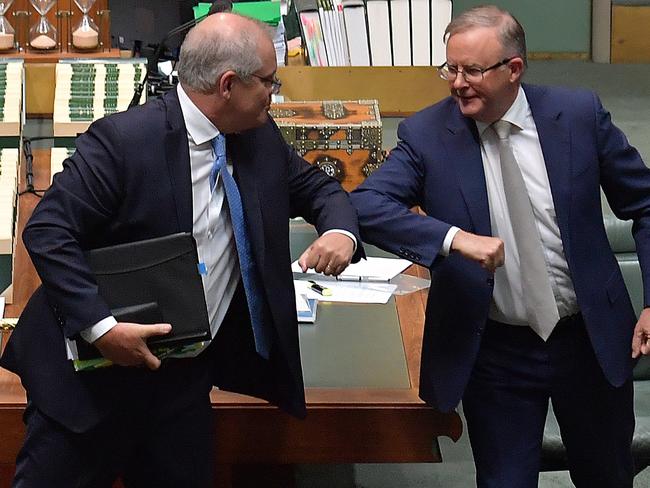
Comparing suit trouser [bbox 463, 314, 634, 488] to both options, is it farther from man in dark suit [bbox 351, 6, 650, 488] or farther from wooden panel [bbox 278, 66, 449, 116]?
wooden panel [bbox 278, 66, 449, 116]

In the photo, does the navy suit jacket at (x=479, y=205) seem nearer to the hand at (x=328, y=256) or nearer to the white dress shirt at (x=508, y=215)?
the white dress shirt at (x=508, y=215)

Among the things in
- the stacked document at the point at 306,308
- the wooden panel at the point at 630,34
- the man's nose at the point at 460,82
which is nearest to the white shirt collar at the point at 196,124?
the man's nose at the point at 460,82

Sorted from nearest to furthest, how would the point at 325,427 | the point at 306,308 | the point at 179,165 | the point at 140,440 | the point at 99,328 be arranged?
the point at 99,328 < the point at 179,165 < the point at 140,440 < the point at 325,427 < the point at 306,308

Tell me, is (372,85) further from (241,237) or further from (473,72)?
(241,237)

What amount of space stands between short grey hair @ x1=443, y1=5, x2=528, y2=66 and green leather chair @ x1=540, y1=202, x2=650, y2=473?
1001 mm

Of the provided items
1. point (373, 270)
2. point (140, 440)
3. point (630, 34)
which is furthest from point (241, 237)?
point (630, 34)

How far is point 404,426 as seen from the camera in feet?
8.70

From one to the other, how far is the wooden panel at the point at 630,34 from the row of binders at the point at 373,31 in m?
2.43

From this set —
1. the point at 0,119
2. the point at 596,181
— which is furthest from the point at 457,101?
the point at 0,119

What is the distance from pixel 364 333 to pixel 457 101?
0.73m

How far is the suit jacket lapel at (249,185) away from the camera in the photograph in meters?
2.33

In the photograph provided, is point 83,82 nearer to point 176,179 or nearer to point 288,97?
point 288,97

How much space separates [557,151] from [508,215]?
161mm

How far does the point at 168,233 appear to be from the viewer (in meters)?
2.26
